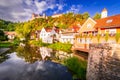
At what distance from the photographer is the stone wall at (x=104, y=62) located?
9.18 metres

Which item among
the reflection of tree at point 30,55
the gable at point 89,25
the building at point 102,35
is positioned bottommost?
the reflection of tree at point 30,55

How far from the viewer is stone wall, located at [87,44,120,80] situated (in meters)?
9.18

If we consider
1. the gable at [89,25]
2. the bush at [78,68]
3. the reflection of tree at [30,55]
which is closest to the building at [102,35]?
the gable at [89,25]

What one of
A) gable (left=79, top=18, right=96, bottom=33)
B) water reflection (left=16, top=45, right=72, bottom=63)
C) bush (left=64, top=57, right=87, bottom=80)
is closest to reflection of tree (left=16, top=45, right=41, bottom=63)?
water reflection (left=16, top=45, right=72, bottom=63)

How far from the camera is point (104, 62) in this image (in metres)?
10.4

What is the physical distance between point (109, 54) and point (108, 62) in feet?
1.90

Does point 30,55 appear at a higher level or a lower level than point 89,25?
lower

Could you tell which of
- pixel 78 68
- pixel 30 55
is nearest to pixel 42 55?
pixel 30 55

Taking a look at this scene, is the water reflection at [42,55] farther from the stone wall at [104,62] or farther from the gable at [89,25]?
the stone wall at [104,62]

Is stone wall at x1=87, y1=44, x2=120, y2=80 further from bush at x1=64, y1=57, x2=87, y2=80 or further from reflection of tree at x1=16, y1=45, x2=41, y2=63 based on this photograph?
reflection of tree at x1=16, y1=45, x2=41, y2=63

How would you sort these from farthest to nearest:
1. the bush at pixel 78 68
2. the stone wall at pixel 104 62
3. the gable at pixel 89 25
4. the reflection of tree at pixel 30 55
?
1. the gable at pixel 89 25
2. the reflection of tree at pixel 30 55
3. the bush at pixel 78 68
4. the stone wall at pixel 104 62

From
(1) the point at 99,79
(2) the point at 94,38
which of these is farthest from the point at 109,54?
(2) the point at 94,38

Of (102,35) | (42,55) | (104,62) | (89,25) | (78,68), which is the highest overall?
(89,25)

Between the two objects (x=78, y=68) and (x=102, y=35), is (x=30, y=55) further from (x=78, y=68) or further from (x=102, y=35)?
(x=102, y=35)
